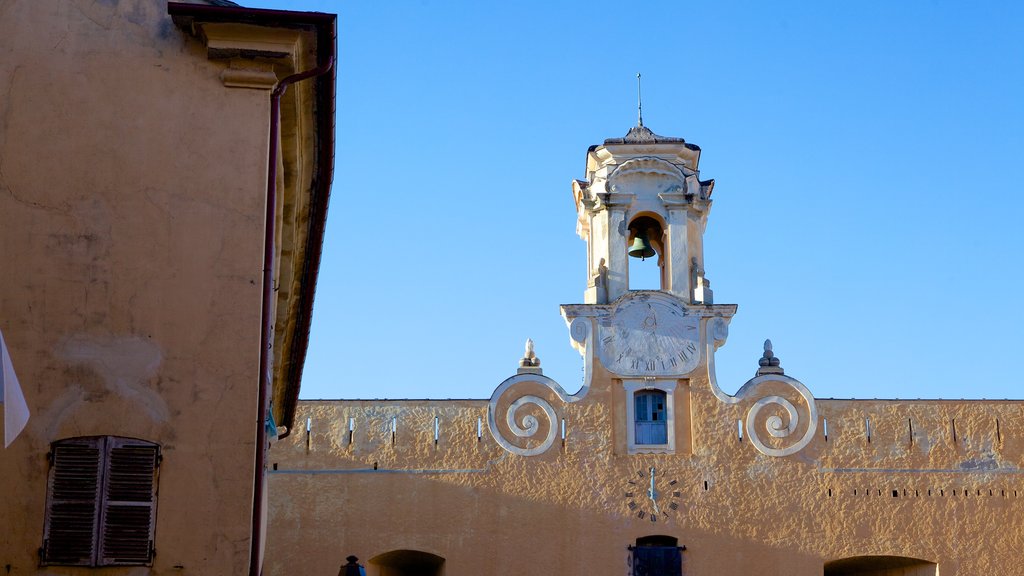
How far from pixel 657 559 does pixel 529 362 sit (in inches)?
143

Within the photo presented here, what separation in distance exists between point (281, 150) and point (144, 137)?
1.78 m

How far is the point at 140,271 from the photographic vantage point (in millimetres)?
8312

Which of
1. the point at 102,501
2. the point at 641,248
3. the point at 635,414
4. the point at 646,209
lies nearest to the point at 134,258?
the point at 102,501

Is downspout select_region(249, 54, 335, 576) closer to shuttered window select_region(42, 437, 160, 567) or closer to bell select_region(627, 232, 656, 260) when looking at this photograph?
shuttered window select_region(42, 437, 160, 567)

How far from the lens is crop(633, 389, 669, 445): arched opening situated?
21.4m

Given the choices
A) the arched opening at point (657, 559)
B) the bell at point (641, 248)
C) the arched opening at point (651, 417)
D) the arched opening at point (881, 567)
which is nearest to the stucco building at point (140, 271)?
the arched opening at point (657, 559)

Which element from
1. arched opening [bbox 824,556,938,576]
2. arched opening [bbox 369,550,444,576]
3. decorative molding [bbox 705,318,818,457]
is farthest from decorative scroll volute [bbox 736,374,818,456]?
arched opening [bbox 369,550,444,576]

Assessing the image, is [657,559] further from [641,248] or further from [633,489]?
[641,248]

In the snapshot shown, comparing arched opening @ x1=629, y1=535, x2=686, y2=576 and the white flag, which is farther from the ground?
the white flag

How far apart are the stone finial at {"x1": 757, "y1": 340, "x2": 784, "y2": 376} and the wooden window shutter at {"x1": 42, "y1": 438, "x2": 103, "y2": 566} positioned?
15.1 meters

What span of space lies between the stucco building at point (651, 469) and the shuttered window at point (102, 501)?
12.8 metres

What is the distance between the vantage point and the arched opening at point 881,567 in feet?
68.8

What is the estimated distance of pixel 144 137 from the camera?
28.1ft

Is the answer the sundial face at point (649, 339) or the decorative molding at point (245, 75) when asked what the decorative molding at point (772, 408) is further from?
the decorative molding at point (245, 75)
